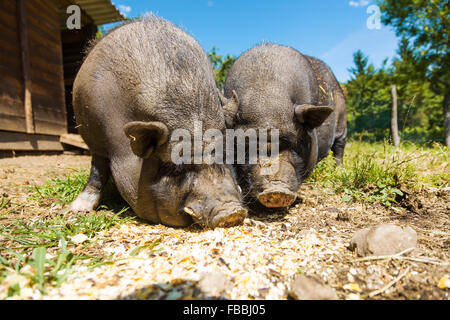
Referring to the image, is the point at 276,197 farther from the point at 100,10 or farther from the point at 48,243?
the point at 100,10

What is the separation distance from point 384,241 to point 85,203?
9.38 feet

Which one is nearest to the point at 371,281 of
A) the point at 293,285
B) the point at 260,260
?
the point at 293,285

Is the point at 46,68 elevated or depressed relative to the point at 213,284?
elevated

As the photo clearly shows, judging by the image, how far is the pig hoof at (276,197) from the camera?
9.13ft

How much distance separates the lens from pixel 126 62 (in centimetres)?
273

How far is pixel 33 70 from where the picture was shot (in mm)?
7352

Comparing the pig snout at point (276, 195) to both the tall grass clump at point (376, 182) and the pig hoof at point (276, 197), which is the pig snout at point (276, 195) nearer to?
the pig hoof at point (276, 197)

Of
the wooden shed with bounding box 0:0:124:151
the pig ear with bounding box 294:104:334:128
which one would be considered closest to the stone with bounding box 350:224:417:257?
the pig ear with bounding box 294:104:334:128

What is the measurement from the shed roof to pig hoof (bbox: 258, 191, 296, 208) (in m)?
8.08

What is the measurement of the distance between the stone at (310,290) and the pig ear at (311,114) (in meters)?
2.01

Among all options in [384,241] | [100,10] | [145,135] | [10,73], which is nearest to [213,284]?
[384,241]

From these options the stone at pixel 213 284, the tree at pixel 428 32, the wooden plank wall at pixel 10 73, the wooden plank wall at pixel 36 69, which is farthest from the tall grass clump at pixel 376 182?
the tree at pixel 428 32

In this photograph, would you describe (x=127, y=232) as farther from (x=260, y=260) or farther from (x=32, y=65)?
(x=32, y=65)
